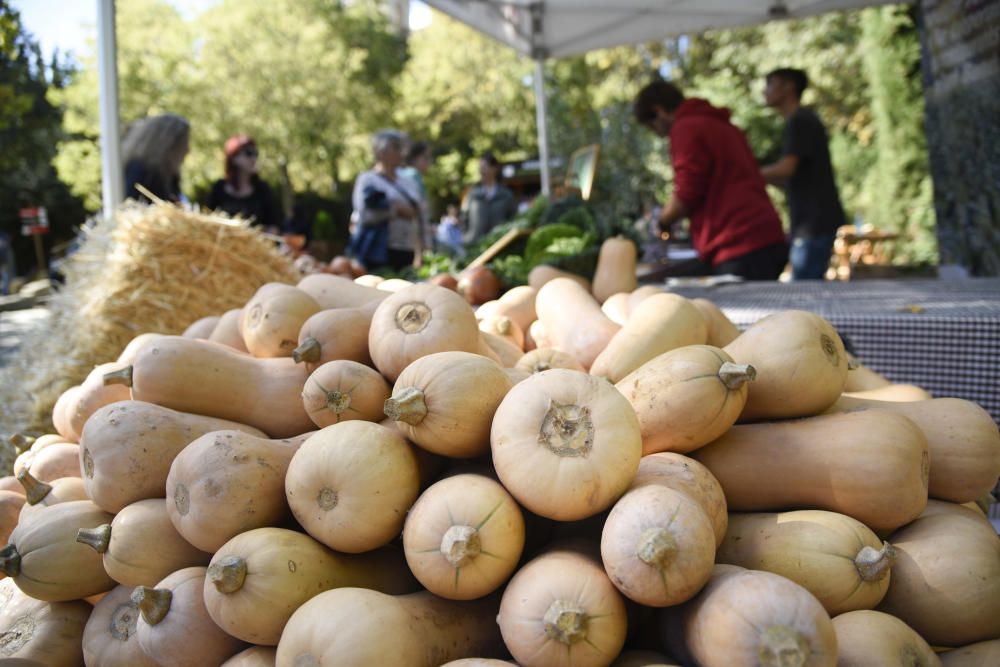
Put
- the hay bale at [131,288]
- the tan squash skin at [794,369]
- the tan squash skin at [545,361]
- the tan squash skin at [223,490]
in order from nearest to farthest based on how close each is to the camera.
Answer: the tan squash skin at [223,490] → the tan squash skin at [794,369] → the tan squash skin at [545,361] → the hay bale at [131,288]

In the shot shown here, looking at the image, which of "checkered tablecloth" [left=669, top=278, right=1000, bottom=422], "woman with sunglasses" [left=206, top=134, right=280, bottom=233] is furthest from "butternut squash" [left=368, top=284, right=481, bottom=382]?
"woman with sunglasses" [left=206, top=134, right=280, bottom=233]

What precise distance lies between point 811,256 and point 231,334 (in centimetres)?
488

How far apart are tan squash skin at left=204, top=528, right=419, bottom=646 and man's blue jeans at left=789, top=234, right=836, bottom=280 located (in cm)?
524

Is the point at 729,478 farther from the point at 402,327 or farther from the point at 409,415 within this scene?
the point at 402,327

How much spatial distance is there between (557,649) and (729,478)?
56cm

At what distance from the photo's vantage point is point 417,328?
1.58 meters

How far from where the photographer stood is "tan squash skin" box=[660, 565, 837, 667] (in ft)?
3.12

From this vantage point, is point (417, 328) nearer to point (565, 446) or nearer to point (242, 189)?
point (565, 446)

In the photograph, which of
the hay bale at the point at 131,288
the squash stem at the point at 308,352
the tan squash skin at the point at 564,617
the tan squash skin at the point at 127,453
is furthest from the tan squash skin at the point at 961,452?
the hay bale at the point at 131,288

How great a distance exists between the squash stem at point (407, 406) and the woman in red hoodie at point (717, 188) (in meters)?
3.94

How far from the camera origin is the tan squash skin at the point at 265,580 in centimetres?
115

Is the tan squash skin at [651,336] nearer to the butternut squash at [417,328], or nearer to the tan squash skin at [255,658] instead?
the butternut squash at [417,328]

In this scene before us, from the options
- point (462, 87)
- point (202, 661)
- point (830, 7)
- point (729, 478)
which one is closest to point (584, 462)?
point (729, 478)

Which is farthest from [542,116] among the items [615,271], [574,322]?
[574,322]
